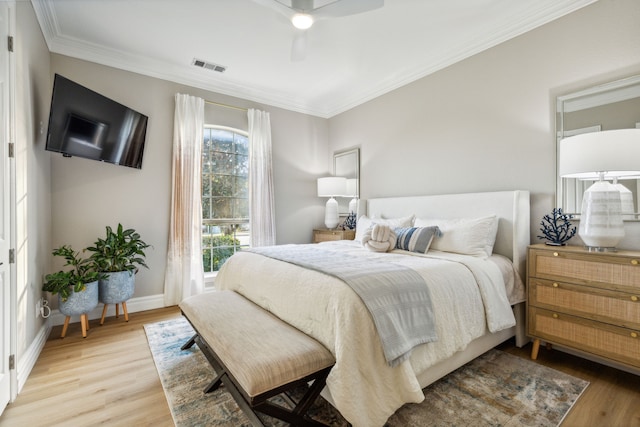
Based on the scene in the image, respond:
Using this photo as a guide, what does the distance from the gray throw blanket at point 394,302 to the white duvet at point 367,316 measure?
0.17 feet

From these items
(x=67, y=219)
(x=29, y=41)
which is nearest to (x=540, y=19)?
(x=29, y=41)

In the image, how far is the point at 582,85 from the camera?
2.41m

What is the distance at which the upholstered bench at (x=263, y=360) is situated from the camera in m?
1.33

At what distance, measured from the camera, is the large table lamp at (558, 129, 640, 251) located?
189 centimetres

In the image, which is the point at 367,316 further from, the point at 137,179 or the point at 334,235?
the point at 137,179

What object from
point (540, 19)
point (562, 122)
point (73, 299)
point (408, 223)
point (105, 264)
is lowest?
point (73, 299)

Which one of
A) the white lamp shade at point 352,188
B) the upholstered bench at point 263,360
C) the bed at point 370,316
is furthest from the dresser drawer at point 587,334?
the white lamp shade at point 352,188

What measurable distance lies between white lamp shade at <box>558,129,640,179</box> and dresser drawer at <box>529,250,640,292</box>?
0.57 m

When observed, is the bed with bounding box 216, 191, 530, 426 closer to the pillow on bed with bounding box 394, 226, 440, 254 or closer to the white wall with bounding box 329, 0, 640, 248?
the pillow on bed with bounding box 394, 226, 440, 254

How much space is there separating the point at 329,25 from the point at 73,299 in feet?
11.3

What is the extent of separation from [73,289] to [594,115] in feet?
15.2

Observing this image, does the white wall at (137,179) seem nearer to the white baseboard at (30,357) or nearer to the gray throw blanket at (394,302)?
the white baseboard at (30,357)

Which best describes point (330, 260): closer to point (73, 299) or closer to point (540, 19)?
point (73, 299)

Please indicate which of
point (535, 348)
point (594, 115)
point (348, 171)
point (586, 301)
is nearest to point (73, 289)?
point (348, 171)
